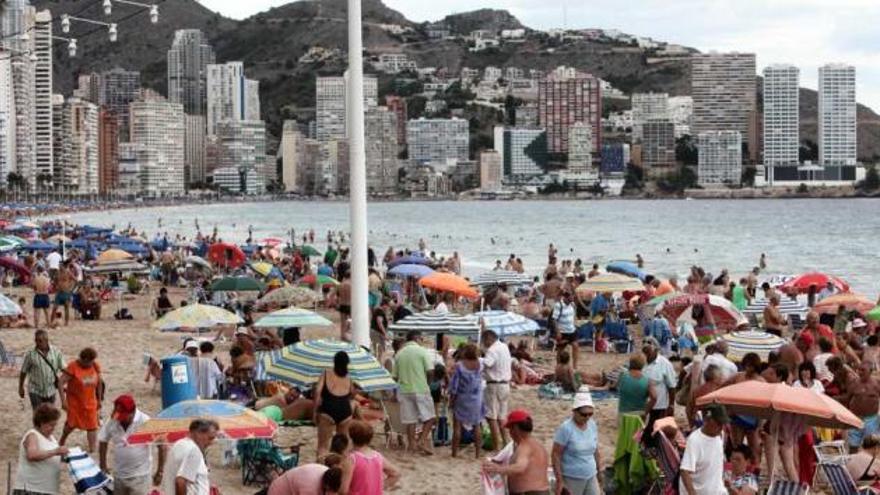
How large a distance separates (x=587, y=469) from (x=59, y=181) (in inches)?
7603

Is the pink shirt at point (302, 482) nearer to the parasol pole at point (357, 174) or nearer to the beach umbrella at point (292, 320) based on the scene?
the parasol pole at point (357, 174)

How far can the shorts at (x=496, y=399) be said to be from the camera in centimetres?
1119

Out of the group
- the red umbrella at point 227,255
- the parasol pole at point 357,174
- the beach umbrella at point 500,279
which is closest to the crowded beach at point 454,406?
the parasol pole at point 357,174

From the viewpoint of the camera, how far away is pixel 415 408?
36.6 feet

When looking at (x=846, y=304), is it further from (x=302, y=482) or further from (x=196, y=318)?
(x=302, y=482)

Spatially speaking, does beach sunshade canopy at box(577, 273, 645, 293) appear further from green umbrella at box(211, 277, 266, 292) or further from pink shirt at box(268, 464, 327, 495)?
pink shirt at box(268, 464, 327, 495)

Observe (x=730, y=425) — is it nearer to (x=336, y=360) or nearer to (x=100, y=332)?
(x=336, y=360)

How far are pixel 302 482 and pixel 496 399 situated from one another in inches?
181

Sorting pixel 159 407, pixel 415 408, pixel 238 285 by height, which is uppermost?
pixel 238 285

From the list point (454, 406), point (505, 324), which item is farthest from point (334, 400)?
point (505, 324)

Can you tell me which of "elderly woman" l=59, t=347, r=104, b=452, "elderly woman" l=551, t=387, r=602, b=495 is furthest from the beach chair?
"elderly woman" l=551, t=387, r=602, b=495

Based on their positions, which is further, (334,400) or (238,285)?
(238,285)

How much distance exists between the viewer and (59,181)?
631 ft

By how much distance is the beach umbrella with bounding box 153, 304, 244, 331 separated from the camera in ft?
48.9
